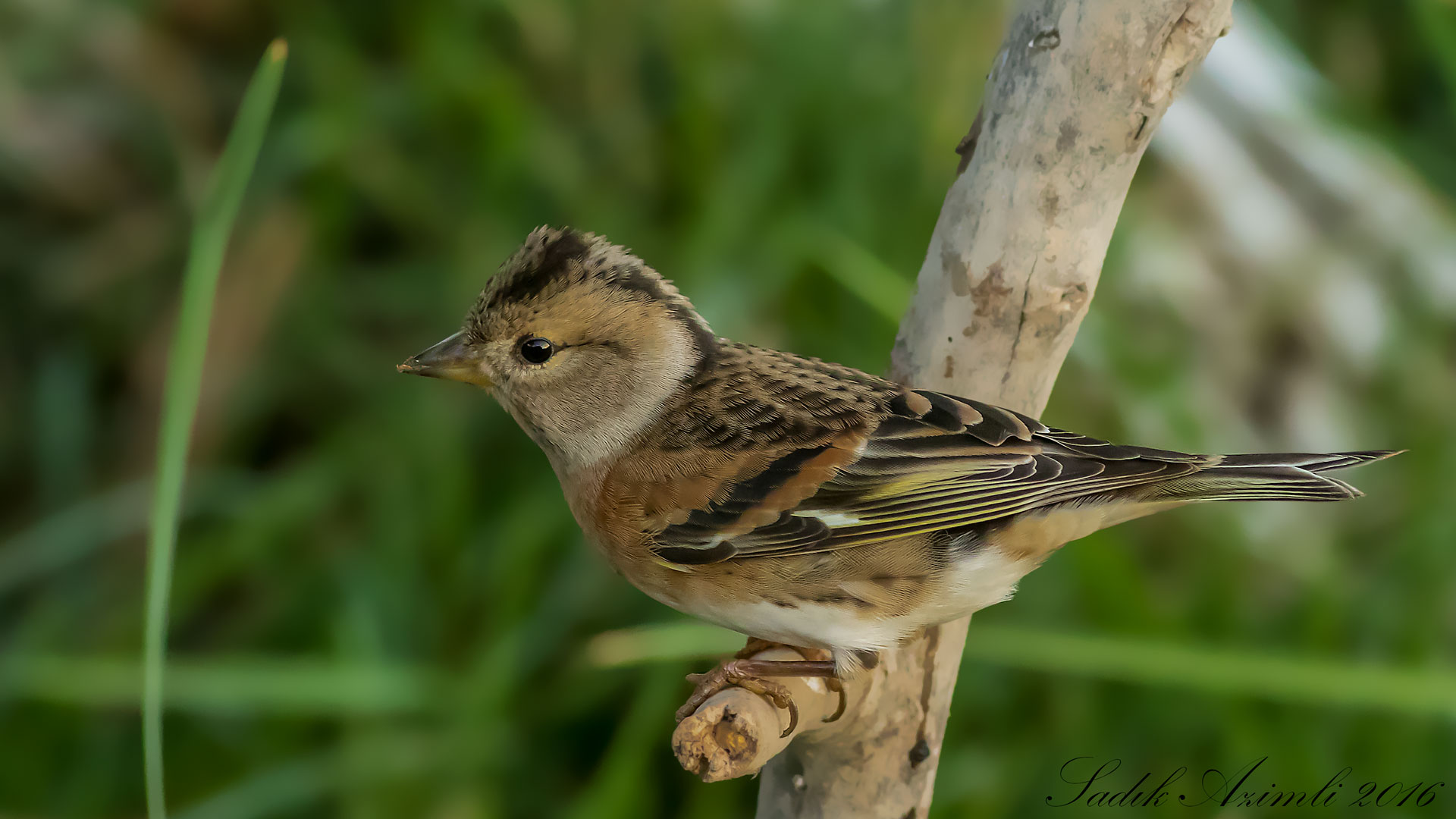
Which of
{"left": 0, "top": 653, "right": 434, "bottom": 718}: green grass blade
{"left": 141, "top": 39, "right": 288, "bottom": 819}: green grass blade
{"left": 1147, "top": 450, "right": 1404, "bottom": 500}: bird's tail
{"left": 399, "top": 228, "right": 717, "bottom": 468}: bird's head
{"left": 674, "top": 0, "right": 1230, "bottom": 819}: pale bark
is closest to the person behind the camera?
{"left": 141, "top": 39, "right": 288, "bottom": 819}: green grass blade

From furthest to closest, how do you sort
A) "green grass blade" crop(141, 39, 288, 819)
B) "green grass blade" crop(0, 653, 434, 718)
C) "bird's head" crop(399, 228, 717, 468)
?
"green grass blade" crop(0, 653, 434, 718) < "bird's head" crop(399, 228, 717, 468) < "green grass blade" crop(141, 39, 288, 819)

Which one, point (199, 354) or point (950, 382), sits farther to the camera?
point (950, 382)

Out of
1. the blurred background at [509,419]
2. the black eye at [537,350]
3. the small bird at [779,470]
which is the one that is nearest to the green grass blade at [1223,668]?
the blurred background at [509,419]

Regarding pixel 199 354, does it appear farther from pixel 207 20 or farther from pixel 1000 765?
pixel 207 20

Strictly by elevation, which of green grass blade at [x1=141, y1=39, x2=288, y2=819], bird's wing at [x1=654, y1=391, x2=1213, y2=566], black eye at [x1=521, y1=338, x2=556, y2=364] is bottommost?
green grass blade at [x1=141, y1=39, x2=288, y2=819]

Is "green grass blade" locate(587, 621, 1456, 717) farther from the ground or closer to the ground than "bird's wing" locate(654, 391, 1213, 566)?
farther from the ground

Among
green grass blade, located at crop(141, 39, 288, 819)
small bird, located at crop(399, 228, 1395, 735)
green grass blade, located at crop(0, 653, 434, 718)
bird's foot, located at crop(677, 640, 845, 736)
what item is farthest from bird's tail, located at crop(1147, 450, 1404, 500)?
green grass blade, located at crop(0, 653, 434, 718)

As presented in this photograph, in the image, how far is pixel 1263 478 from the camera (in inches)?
70.2

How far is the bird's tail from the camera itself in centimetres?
175

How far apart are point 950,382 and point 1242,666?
1010 mm

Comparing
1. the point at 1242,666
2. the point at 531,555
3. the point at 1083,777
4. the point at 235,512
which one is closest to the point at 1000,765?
the point at 1083,777

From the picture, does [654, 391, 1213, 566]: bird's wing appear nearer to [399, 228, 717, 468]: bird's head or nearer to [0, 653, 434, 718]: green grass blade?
[399, 228, 717, 468]: bird's head

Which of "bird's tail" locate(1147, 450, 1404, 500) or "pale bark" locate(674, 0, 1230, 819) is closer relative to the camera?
"pale bark" locate(674, 0, 1230, 819)

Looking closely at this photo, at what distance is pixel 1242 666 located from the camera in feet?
8.14
